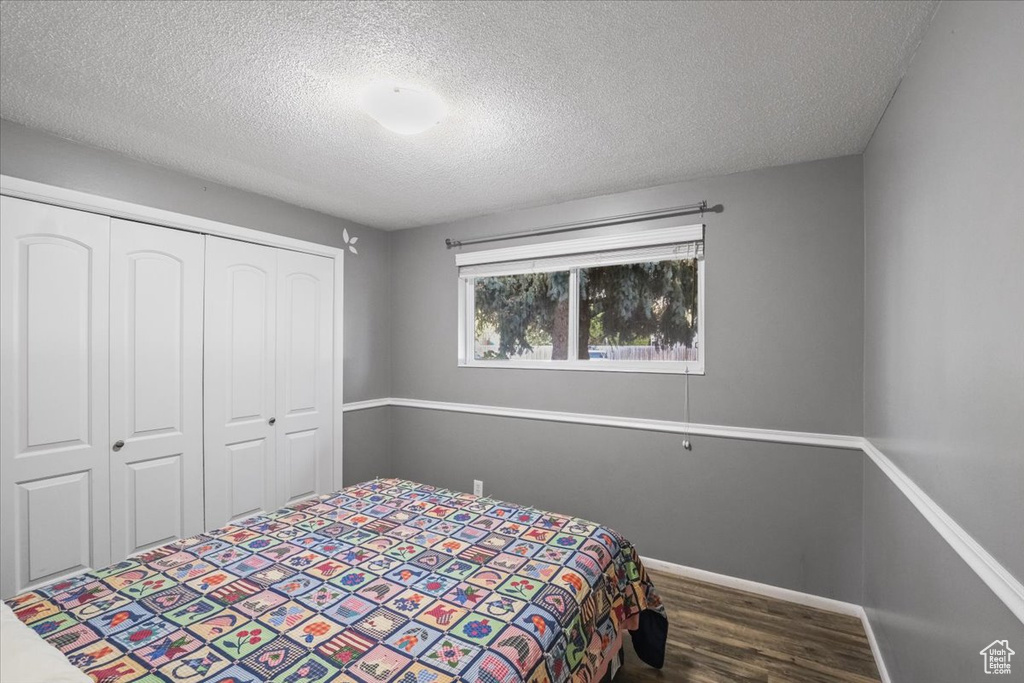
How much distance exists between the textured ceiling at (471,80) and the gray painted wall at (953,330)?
13.8 inches

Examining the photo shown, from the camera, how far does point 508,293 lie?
12.1ft

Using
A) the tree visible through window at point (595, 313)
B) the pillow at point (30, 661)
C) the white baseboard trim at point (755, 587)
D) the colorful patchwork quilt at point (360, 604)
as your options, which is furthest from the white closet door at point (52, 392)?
the white baseboard trim at point (755, 587)

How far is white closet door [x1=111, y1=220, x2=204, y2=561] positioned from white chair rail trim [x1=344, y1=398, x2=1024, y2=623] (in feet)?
4.01

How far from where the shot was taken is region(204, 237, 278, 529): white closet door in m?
2.88

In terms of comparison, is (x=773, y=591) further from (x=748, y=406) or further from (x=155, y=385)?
(x=155, y=385)

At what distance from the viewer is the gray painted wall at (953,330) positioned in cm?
95

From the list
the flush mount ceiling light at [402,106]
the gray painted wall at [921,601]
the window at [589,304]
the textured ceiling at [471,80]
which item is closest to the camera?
the gray painted wall at [921,601]

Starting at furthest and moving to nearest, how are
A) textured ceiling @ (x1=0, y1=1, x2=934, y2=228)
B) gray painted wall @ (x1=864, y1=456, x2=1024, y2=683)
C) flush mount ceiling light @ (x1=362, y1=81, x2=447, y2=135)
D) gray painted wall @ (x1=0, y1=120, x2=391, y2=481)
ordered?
gray painted wall @ (x1=0, y1=120, x2=391, y2=481)
flush mount ceiling light @ (x1=362, y1=81, x2=447, y2=135)
textured ceiling @ (x1=0, y1=1, x2=934, y2=228)
gray painted wall @ (x1=864, y1=456, x2=1024, y2=683)

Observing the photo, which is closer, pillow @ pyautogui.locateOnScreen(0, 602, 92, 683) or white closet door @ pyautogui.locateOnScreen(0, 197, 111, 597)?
pillow @ pyautogui.locateOnScreen(0, 602, 92, 683)

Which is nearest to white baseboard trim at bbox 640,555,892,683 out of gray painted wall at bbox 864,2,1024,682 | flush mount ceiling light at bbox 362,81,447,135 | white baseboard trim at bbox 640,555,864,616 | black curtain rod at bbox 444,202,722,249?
white baseboard trim at bbox 640,555,864,616

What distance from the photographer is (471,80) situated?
1.79 meters

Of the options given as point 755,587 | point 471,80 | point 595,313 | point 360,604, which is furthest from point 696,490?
point 471,80

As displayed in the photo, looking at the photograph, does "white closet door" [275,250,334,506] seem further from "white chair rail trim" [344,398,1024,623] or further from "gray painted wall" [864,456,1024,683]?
"gray painted wall" [864,456,1024,683]

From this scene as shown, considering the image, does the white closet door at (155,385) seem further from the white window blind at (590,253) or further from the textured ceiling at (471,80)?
the white window blind at (590,253)
